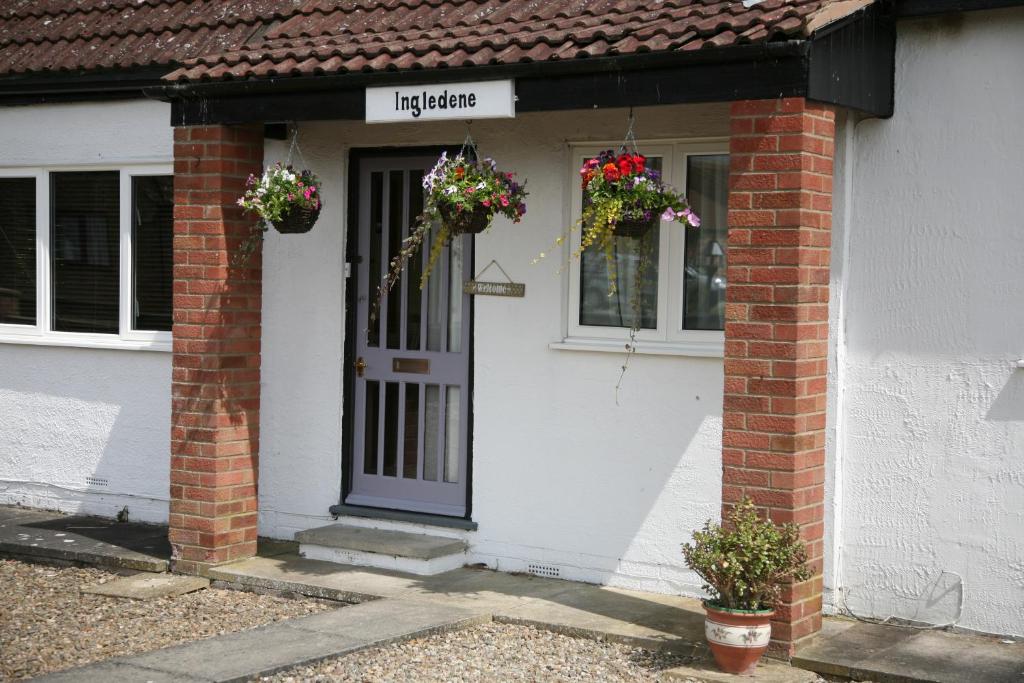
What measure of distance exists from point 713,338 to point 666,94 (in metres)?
1.63

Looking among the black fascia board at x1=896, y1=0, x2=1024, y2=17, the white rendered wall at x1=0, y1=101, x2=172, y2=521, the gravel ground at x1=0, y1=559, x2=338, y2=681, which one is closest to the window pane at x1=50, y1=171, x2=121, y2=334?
the white rendered wall at x1=0, y1=101, x2=172, y2=521

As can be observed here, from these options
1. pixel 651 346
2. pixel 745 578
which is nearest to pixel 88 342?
pixel 651 346

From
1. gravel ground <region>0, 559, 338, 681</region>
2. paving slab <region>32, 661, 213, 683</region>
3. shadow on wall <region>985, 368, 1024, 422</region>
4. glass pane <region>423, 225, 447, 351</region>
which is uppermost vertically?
glass pane <region>423, 225, 447, 351</region>

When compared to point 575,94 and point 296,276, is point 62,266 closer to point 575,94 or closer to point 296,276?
point 296,276

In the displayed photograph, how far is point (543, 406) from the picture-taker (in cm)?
823

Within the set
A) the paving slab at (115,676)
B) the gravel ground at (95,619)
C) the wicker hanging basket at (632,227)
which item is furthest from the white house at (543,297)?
the paving slab at (115,676)

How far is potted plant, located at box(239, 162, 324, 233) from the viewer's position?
782cm

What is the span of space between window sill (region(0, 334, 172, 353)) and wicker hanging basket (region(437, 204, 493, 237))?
10.7 ft

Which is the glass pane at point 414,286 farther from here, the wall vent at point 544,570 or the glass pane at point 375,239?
the wall vent at point 544,570

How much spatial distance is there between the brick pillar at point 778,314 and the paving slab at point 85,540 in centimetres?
397

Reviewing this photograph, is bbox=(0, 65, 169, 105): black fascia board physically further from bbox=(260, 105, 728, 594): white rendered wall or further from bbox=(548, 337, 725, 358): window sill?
bbox=(548, 337, 725, 358): window sill

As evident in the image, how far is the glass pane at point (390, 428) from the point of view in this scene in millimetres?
8945

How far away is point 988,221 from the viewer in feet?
22.6

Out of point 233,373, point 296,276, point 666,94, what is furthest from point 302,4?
point 666,94
